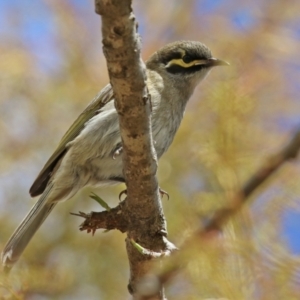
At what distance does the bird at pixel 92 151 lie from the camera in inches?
144

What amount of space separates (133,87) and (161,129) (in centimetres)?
164

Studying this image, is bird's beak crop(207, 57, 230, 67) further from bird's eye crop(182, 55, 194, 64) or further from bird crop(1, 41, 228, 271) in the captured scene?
bird's eye crop(182, 55, 194, 64)

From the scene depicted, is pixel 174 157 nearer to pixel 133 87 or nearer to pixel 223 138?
pixel 133 87

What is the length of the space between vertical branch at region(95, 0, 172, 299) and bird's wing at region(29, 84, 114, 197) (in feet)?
4.18

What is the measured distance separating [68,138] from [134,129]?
1.69 m

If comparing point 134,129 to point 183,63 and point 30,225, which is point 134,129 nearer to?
point 30,225

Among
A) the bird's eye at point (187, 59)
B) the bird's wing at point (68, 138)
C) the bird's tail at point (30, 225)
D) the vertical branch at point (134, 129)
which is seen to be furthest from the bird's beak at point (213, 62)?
the vertical branch at point (134, 129)

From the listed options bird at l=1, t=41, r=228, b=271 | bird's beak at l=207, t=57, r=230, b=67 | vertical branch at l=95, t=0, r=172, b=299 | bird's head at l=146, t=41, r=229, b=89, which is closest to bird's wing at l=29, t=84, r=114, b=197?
bird at l=1, t=41, r=228, b=271

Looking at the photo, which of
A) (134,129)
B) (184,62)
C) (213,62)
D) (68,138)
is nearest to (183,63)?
(184,62)

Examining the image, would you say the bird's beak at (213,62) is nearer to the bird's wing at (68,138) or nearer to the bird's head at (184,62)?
the bird's head at (184,62)

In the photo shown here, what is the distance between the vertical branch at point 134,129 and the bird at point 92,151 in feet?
2.79

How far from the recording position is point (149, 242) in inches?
107

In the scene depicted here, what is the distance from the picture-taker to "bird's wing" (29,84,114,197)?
153 inches

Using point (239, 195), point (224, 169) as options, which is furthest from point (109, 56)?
point (239, 195)
